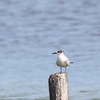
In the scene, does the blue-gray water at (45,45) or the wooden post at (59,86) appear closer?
the wooden post at (59,86)

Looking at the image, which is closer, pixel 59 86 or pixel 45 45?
pixel 59 86

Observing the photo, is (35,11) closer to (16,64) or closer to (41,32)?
(41,32)

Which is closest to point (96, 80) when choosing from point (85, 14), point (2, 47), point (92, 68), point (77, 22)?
point (92, 68)

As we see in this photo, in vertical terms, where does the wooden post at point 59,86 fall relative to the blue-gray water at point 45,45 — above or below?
below

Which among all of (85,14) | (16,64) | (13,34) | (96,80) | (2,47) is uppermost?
(85,14)

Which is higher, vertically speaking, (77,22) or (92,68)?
(77,22)

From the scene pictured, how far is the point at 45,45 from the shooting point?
2095cm

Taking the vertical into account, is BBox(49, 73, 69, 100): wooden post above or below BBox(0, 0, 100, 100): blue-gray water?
below

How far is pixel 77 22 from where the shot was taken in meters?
26.9

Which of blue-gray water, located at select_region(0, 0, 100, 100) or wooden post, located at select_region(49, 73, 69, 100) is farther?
blue-gray water, located at select_region(0, 0, 100, 100)

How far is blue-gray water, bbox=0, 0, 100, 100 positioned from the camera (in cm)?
1435

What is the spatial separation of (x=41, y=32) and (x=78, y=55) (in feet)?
18.1

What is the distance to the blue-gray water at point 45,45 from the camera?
14.4 m

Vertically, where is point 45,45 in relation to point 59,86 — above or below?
above
